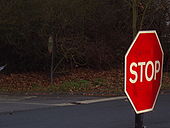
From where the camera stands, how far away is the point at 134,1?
2375 centimetres

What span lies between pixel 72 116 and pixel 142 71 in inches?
340

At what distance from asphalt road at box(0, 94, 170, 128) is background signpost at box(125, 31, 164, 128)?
6347 millimetres

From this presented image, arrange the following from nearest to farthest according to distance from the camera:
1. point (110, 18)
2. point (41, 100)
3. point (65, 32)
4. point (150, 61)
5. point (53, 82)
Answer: point (150, 61) → point (41, 100) → point (53, 82) → point (65, 32) → point (110, 18)

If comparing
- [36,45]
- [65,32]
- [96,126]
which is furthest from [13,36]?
[96,126]

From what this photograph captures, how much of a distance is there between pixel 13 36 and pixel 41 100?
7.65m

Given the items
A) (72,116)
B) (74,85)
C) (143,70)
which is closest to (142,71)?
(143,70)

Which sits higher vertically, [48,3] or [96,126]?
[48,3]

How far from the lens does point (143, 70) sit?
3.26m

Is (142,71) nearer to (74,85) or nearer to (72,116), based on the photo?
(72,116)

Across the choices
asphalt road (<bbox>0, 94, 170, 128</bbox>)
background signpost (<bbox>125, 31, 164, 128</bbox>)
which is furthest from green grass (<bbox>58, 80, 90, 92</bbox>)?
background signpost (<bbox>125, 31, 164, 128</bbox>)

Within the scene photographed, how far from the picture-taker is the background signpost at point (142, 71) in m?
3.22

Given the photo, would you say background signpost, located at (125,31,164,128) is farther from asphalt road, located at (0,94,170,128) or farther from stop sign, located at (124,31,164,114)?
asphalt road, located at (0,94,170,128)

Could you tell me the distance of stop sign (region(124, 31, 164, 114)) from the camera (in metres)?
3.22

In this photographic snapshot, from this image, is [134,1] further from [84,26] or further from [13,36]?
[13,36]
